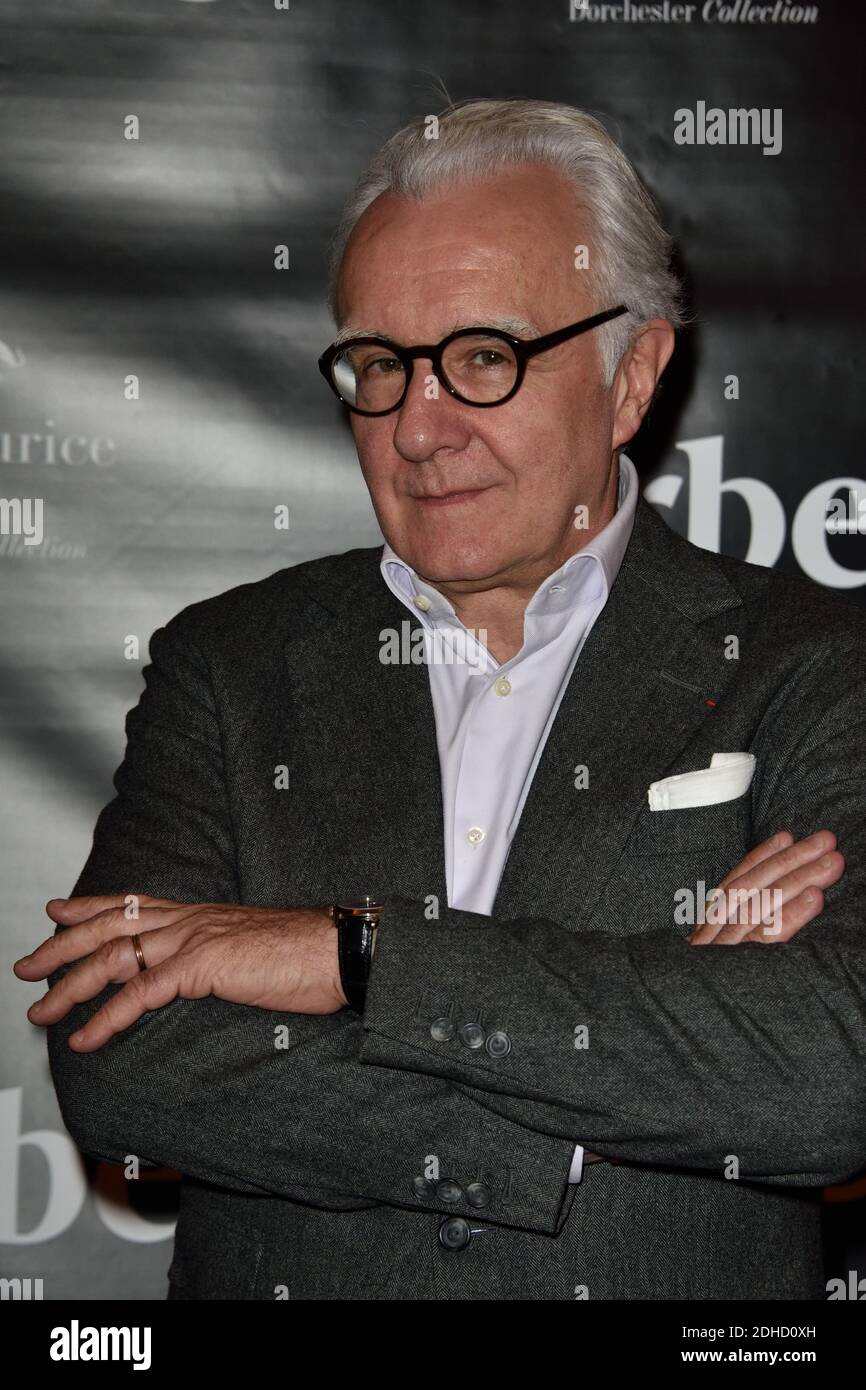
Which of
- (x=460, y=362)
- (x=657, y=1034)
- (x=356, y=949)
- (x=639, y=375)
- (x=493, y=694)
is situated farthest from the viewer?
(x=639, y=375)

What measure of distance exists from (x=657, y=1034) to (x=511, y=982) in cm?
18

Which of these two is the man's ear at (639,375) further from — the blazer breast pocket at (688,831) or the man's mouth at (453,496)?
the blazer breast pocket at (688,831)

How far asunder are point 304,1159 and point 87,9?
240 cm

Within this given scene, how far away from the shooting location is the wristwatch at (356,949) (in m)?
1.90

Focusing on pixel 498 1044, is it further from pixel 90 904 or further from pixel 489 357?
pixel 489 357

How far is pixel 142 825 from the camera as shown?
7.39 ft

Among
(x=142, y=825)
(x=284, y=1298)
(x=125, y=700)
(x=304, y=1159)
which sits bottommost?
(x=284, y=1298)

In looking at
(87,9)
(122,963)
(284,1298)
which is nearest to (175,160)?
(87,9)

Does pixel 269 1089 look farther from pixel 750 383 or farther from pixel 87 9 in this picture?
pixel 87 9

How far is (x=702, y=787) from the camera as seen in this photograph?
6.95 ft

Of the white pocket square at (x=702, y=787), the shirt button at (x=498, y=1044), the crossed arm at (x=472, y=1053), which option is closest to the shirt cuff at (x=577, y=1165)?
the crossed arm at (x=472, y=1053)

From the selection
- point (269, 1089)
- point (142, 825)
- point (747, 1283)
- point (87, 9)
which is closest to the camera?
point (269, 1089)

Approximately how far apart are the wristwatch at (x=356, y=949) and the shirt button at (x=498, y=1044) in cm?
19

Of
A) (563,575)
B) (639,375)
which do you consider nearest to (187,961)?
(563,575)
